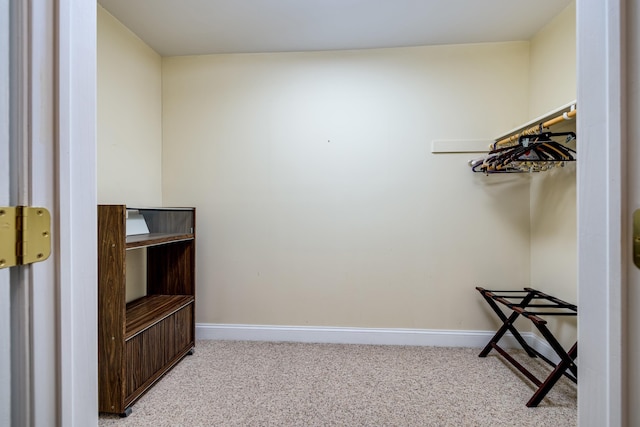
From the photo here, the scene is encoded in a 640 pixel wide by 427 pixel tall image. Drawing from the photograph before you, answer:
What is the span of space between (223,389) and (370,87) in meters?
2.42

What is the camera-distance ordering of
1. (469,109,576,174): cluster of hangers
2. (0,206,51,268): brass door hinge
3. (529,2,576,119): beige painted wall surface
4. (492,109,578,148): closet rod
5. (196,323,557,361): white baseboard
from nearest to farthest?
(0,206,51,268): brass door hinge < (492,109,578,148): closet rod < (469,109,576,174): cluster of hangers < (529,2,576,119): beige painted wall surface < (196,323,557,361): white baseboard

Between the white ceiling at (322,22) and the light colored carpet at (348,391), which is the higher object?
the white ceiling at (322,22)

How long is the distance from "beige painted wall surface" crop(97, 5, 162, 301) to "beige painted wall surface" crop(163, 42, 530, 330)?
0.12m

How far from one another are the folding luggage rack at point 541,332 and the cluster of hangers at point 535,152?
87cm

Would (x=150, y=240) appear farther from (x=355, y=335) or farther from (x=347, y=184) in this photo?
(x=355, y=335)

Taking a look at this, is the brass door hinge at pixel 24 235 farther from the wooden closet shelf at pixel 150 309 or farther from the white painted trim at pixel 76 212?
the wooden closet shelf at pixel 150 309

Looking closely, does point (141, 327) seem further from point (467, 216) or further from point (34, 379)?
point (467, 216)

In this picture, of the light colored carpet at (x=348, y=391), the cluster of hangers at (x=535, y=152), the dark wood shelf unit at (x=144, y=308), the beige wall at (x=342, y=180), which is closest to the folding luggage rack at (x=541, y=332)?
the light colored carpet at (x=348, y=391)

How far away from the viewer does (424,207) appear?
232cm

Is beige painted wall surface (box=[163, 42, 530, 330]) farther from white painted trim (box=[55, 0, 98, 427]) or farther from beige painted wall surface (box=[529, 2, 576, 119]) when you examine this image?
white painted trim (box=[55, 0, 98, 427])

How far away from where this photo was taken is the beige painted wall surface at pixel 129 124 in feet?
6.21

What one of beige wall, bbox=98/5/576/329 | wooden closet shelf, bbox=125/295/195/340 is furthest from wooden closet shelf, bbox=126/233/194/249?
wooden closet shelf, bbox=125/295/195/340

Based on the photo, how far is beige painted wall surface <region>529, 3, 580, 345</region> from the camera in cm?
185

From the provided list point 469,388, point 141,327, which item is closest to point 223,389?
point 141,327
